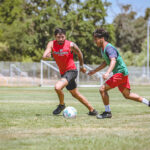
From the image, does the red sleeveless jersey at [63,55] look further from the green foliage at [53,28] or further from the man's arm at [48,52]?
the green foliage at [53,28]

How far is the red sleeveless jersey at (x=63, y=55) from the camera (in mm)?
8305

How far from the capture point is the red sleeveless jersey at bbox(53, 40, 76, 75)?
8305 mm

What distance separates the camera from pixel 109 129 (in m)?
6.07

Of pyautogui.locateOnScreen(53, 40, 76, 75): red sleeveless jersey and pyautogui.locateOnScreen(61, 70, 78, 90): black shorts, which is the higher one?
pyautogui.locateOnScreen(53, 40, 76, 75): red sleeveless jersey

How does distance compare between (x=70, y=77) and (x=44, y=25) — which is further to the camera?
(x=44, y=25)

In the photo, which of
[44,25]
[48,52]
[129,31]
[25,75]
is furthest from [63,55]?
[129,31]

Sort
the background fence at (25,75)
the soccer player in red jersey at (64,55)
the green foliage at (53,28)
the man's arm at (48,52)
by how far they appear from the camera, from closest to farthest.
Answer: the man's arm at (48,52)
the soccer player in red jersey at (64,55)
the background fence at (25,75)
the green foliage at (53,28)

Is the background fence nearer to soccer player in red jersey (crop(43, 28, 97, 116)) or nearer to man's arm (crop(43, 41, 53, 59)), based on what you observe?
soccer player in red jersey (crop(43, 28, 97, 116))

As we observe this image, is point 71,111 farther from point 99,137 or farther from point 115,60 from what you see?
point 99,137

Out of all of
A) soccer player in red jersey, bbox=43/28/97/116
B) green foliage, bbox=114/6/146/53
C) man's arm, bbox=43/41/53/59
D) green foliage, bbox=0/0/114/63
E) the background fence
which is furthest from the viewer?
green foliage, bbox=114/6/146/53

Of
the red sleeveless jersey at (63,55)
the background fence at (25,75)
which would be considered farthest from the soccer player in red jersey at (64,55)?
the background fence at (25,75)

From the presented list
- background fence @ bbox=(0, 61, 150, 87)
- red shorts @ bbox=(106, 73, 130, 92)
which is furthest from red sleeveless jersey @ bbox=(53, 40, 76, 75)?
background fence @ bbox=(0, 61, 150, 87)

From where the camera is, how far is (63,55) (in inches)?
328

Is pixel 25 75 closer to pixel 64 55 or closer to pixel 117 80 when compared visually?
pixel 64 55
